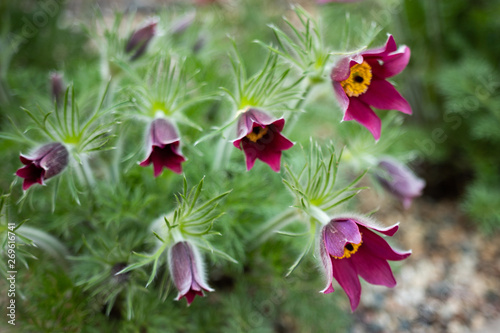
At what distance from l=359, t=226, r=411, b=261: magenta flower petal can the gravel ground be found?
0.38 meters

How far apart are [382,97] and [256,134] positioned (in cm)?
24

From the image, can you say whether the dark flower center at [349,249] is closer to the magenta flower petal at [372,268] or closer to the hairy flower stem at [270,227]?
the magenta flower petal at [372,268]

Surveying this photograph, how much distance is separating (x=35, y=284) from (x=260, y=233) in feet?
1.65

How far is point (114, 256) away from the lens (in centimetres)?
88

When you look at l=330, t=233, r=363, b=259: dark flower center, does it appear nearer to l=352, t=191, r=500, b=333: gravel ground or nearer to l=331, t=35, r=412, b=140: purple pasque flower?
l=331, t=35, r=412, b=140: purple pasque flower

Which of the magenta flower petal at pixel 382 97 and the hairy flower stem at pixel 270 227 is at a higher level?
the magenta flower petal at pixel 382 97

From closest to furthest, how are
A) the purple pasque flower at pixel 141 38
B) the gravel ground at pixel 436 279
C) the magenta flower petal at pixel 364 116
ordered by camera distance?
1. the magenta flower petal at pixel 364 116
2. the purple pasque flower at pixel 141 38
3. the gravel ground at pixel 436 279

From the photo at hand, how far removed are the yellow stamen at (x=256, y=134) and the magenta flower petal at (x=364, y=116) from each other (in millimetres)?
149

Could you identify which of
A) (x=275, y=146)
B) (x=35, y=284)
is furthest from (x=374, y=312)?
(x=35, y=284)

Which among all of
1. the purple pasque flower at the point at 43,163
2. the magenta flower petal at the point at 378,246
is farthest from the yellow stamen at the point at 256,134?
the purple pasque flower at the point at 43,163

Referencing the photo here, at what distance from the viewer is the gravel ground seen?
1.28m

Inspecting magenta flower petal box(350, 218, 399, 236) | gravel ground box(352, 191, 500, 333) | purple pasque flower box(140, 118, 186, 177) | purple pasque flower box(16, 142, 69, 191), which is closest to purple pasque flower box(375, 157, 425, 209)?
gravel ground box(352, 191, 500, 333)

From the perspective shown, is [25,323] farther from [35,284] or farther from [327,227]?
[327,227]

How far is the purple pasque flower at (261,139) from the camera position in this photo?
2.40 ft
